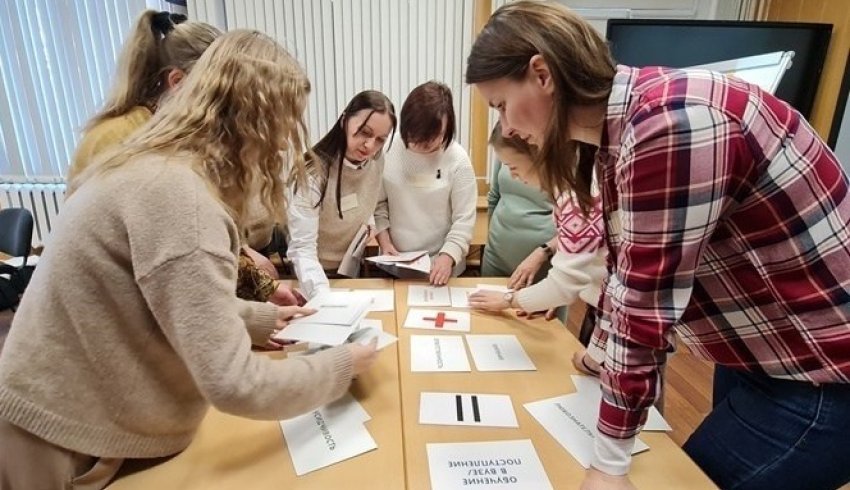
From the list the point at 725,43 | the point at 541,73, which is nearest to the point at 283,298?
the point at 541,73

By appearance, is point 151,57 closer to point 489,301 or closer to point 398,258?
point 398,258

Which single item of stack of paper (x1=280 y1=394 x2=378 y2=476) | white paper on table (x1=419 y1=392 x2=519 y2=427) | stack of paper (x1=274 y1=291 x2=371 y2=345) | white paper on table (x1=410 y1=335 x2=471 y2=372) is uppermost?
stack of paper (x1=274 y1=291 x2=371 y2=345)

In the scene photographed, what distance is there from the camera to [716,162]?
590 millimetres

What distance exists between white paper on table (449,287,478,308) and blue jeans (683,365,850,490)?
2.73ft

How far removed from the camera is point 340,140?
5.73ft

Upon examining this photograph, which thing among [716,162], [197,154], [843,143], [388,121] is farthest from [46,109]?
[843,143]

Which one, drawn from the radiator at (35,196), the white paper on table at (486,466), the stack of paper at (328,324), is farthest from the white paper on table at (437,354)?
the radiator at (35,196)

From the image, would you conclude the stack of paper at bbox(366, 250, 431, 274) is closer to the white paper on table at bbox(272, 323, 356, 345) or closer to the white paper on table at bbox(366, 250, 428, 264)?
the white paper on table at bbox(366, 250, 428, 264)

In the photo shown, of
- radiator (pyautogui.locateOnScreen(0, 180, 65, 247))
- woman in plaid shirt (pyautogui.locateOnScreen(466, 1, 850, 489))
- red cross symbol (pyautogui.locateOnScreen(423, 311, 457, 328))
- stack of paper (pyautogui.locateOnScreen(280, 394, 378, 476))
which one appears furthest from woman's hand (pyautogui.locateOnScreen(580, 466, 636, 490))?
radiator (pyautogui.locateOnScreen(0, 180, 65, 247))

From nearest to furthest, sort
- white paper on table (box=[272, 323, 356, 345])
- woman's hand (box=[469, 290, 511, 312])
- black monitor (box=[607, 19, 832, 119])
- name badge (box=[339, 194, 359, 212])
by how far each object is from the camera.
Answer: white paper on table (box=[272, 323, 356, 345])
woman's hand (box=[469, 290, 511, 312])
name badge (box=[339, 194, 359, 212])
black monitor (box=[607, 19, 832, 119])

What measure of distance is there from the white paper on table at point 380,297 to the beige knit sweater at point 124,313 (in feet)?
2.62

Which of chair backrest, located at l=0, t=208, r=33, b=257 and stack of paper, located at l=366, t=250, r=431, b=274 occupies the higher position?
stack of paper, located at l=366, t=250, r=431, b=274

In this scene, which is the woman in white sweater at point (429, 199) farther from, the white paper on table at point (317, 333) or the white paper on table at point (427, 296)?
the white paper on table at point (317, 333)

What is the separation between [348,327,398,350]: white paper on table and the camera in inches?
48.4
